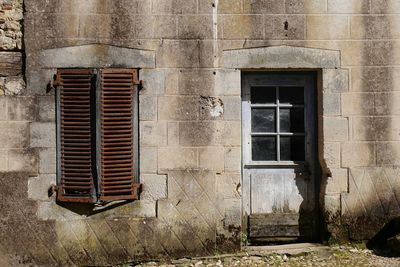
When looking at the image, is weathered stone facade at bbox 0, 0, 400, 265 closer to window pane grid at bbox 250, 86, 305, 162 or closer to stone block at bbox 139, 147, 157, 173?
stone block at bbox 139, 147, 157, 173

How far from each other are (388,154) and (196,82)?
2.38 meters

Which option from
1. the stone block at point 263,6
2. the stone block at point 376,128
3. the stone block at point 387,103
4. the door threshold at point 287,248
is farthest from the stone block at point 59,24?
the stone block at point 387,103

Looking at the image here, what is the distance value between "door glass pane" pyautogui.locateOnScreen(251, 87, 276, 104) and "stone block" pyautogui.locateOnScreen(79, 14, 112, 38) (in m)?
1.82

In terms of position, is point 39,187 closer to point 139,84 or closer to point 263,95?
point 139,84

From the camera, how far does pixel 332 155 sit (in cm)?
524

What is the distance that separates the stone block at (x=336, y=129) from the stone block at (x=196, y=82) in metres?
1.41

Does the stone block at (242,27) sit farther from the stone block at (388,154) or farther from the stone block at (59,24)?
the stone block at (388,154)

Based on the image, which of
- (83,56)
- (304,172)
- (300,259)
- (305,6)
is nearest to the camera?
(300,259)

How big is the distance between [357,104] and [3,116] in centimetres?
404

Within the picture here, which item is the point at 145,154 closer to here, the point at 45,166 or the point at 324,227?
the point at 45,166

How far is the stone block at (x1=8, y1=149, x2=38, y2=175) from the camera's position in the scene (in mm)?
5082

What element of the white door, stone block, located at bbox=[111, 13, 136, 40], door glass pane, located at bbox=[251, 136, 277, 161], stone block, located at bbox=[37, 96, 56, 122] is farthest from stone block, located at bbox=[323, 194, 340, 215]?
stone block, located at bbox=[37, 96, 56, 122]

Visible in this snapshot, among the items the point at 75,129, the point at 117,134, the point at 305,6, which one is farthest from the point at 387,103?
the point at 75,129

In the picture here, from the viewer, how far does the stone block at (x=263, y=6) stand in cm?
520
